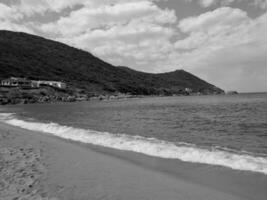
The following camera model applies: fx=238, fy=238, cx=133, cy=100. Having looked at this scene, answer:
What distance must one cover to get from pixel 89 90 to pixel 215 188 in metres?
151

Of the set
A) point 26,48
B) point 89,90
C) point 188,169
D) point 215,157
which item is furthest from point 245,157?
point 26,48

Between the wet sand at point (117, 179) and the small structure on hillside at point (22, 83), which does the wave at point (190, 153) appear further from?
the small structure on hillside at point (22, 83)

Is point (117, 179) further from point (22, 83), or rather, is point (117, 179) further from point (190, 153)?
point (22, 83)

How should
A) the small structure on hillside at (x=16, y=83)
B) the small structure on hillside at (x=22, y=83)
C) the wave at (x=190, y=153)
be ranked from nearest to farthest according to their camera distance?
1. the wave at (x=190, y=153)
2. the small structure on hillside at (x=16, y=83)
3. the small structure on hillside at (x=22, y=83)

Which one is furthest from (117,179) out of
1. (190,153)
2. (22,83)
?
(22,83)

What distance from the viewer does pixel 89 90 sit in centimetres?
15425

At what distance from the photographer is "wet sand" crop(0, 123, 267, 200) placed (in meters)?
6.15

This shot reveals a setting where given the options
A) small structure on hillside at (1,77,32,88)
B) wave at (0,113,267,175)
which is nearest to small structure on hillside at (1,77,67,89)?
small structure on hillside at (1,77,32,88)

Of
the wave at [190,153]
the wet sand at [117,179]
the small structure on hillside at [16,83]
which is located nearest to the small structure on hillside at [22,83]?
the small structure on hillside at [16,83]

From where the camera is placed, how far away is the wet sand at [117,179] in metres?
6.15

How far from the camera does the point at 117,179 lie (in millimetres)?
7414

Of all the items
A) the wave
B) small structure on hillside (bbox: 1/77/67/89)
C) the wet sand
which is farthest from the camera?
small structure on hillside (bbox: 1/77/67/89)

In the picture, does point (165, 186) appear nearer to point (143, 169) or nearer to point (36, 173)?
point (143, 169)

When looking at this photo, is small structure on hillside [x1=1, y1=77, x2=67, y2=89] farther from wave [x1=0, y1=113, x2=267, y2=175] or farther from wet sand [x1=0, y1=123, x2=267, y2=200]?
wet sand [x1=0, y1=123, x2=267, y2=200]
